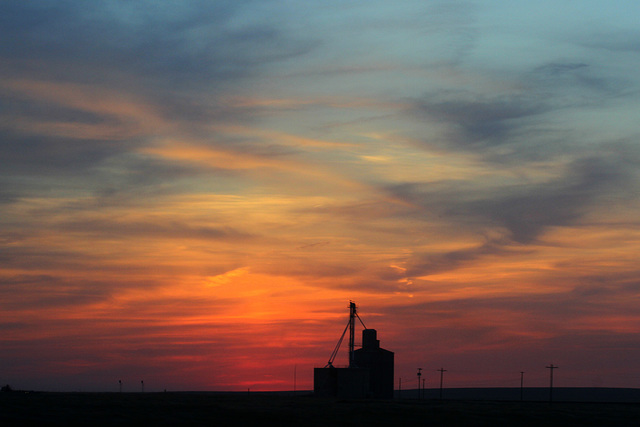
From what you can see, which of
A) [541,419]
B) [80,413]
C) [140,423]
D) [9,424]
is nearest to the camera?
[9,424]

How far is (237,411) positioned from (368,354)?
73.5 metres

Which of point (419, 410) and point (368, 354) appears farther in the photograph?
point (368, 354)

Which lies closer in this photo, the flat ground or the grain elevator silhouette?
the flat ground

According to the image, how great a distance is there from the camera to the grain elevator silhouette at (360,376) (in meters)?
184

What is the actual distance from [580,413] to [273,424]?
6286cm

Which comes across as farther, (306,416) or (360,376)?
(360,376)

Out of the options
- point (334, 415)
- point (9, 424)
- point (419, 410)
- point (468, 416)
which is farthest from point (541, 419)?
point (9, 424)

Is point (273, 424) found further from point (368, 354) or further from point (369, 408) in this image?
point (368, 354)

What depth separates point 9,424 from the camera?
9319 cm

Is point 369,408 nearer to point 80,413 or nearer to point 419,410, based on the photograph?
point 419,410

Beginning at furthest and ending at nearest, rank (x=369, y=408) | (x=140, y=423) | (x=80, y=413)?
(x=369, y=408) < (x=80, y=413) < (x=140, y=423)

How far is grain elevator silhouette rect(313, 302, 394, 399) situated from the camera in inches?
7239

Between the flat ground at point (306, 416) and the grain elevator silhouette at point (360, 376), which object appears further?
the grain elevator silhouette at point (360, 376)

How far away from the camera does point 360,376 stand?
18550 centimetres
